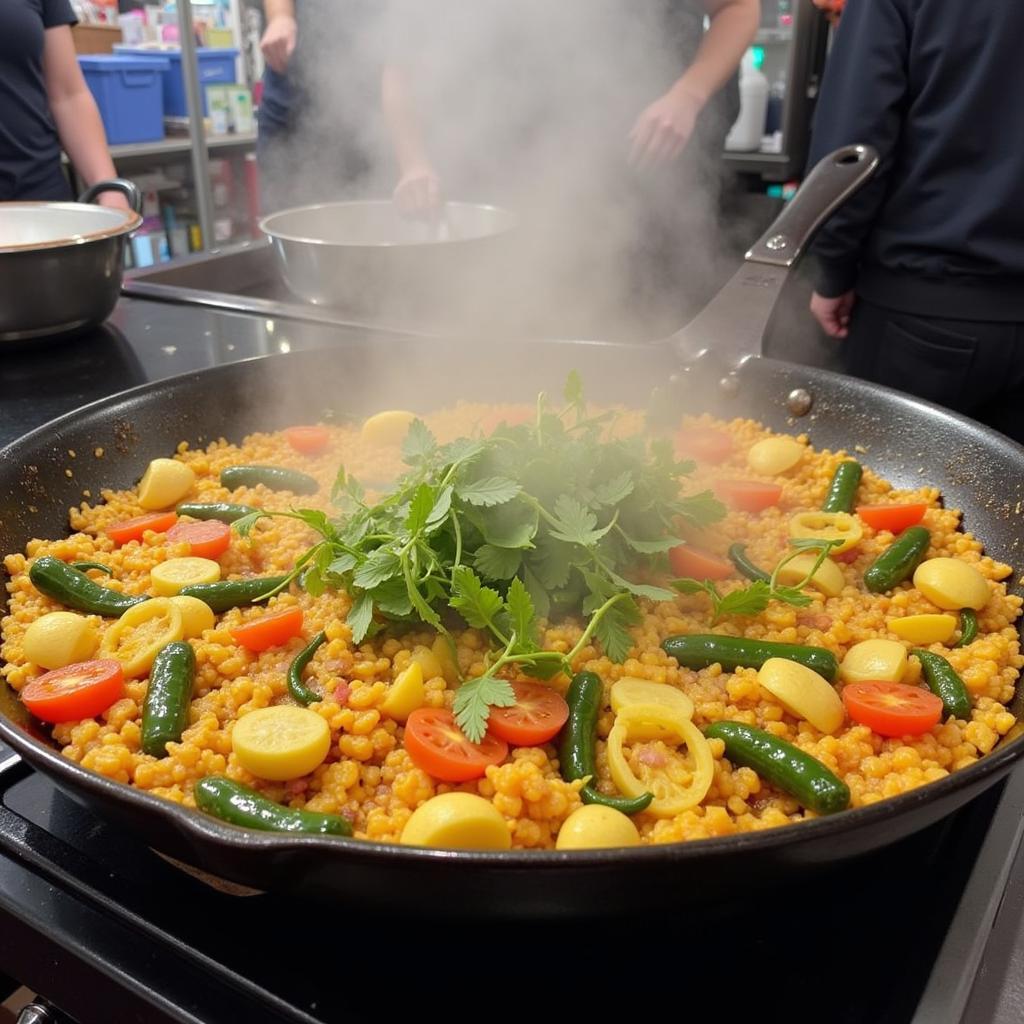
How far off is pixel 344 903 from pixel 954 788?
1.74 feet

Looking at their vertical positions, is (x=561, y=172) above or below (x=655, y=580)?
above

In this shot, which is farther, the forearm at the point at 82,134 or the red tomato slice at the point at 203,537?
the forearm at the point at 82,134

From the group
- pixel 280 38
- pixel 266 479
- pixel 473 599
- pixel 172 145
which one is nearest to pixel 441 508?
pixel 473 599

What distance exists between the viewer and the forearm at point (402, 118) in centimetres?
287

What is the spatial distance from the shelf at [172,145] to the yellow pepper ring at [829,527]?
17.2ft

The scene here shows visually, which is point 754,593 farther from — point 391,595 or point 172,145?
point 172,145

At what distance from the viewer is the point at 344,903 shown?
81 centimetres

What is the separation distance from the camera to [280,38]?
3.49 metres

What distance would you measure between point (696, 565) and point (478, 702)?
20.3 inches

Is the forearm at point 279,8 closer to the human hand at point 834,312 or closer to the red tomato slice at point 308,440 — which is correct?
the human hand at point 834,312

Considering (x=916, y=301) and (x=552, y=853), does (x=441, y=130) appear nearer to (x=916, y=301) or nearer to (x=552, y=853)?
(x=916, y=301)

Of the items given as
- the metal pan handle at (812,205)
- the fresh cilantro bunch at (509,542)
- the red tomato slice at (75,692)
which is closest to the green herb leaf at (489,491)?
the fresh cilantro bunch at (509,542)

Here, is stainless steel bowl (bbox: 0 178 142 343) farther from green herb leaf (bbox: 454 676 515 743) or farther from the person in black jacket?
the person in black jacket

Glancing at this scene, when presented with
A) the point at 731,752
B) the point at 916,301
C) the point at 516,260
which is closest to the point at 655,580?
the point at 731,752
